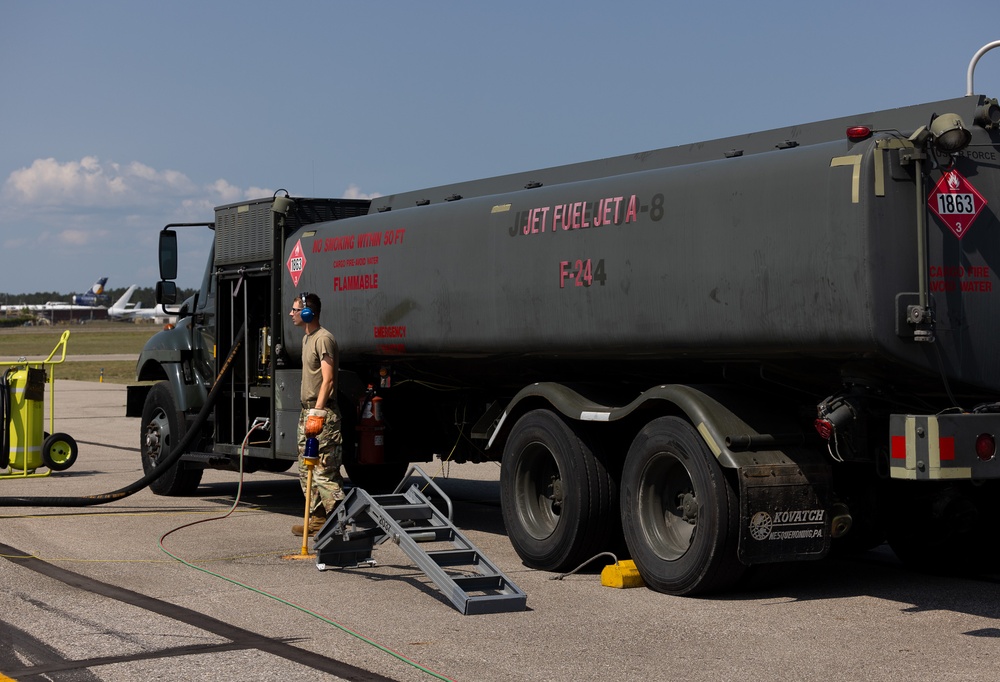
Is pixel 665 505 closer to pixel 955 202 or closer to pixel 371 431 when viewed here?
pixel 955 202

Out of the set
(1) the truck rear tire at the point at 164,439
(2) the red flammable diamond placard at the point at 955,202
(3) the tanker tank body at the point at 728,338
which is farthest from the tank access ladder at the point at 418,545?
(1) the truck rear tire at the point at 164,439

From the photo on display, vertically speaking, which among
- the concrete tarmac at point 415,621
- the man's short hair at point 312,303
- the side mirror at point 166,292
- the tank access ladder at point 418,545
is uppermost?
the side mirror at point 166,292

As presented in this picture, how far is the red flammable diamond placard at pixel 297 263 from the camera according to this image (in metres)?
12.5

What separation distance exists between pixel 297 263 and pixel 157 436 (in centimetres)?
328

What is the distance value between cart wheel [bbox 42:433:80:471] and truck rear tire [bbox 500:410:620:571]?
8.31 m

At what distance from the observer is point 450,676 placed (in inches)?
249

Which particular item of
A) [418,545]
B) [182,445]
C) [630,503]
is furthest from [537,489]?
[182,445]

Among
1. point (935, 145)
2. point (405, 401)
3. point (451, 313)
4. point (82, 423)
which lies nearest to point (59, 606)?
point (451, 313)

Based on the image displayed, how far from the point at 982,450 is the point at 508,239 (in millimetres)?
3967

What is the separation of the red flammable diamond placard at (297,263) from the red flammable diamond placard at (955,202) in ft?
22.1

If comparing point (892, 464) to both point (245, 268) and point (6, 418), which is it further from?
point (6, 418)

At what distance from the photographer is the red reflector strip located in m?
7.24

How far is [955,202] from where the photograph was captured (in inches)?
293

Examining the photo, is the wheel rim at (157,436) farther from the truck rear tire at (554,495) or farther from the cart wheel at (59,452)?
the truck rear tire at (554,495)
